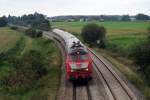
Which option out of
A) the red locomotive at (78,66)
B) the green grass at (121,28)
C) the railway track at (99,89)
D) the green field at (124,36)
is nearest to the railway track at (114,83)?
the railway track at (99,89)

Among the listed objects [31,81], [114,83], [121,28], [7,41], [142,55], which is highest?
[142,55]

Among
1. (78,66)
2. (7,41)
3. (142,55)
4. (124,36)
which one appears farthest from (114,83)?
(124,36)

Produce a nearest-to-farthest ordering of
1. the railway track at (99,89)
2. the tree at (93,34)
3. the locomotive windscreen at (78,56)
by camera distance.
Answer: the railway track at (99,89)
the locomotive windscreen at (78,56)
the tree at (93,34)

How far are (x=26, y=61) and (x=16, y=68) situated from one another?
132cm

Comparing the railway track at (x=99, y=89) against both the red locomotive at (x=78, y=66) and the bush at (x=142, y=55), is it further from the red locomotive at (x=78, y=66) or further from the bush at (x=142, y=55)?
the bush at (x=142, y=55)

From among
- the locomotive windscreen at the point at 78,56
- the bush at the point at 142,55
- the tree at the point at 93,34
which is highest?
the locomotive windscreen at the point at 78,56

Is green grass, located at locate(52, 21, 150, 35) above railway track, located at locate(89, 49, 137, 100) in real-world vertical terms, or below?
below

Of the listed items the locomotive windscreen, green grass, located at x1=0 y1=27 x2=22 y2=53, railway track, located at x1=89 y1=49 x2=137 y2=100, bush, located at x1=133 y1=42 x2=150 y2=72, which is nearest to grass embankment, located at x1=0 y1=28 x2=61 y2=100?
the locomotive windscreen

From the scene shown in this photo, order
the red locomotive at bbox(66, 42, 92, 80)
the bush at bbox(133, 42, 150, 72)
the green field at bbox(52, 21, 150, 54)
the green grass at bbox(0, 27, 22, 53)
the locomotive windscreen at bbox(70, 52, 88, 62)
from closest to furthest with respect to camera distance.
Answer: the red locomotive at bbox(66, 42, 92, 80) → the locomotive windscreen at bbox(70, 52, 88, 62) → the bush at bbox(133, 42, 150, 72) → the green field at bbox(52, 21, 150, 54) → the green grass at bbox(0, 27, 22, 53)

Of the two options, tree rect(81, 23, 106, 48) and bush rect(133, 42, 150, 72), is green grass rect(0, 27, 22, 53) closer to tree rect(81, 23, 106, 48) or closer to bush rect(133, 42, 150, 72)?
tree rect(81, 23, 106, 48)

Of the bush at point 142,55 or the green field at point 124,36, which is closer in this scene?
the bush at point 142,55

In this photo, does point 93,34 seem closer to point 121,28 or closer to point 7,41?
point 7,41

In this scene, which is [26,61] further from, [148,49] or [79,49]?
[148,49]

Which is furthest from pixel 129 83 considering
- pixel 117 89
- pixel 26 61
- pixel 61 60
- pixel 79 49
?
pixel 61 60
